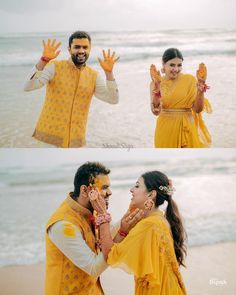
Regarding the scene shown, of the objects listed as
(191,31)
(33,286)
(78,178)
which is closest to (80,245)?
(78,178)

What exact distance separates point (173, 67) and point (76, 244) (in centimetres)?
119

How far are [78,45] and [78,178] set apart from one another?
79 cm

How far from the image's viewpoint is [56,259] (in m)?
2.67

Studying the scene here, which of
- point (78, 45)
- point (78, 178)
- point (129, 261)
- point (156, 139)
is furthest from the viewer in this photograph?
point (156, 139)

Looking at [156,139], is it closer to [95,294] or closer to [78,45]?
A: [78,45]

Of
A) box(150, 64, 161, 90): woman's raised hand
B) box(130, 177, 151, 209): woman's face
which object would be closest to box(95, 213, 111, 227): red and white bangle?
box(130, 177, 151, 209): woman's face

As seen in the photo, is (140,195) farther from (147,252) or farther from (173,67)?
(173,67)

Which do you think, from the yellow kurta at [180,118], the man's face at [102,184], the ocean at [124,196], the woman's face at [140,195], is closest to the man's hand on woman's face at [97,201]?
the man's face at [102,184]

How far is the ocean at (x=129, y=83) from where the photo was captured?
10.9 feet

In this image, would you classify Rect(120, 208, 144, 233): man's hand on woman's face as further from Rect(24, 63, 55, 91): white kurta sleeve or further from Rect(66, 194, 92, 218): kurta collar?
Rect(24, 63, 55, 91): white kurta sleeve

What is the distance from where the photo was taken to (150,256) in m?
2.56

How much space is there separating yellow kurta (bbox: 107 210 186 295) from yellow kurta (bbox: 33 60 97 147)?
2.80ft

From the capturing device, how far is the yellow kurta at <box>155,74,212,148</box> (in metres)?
3.18

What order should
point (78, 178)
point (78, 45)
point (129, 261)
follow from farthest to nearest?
point (78, 45) < point (78, 178) < point (129, 261)
